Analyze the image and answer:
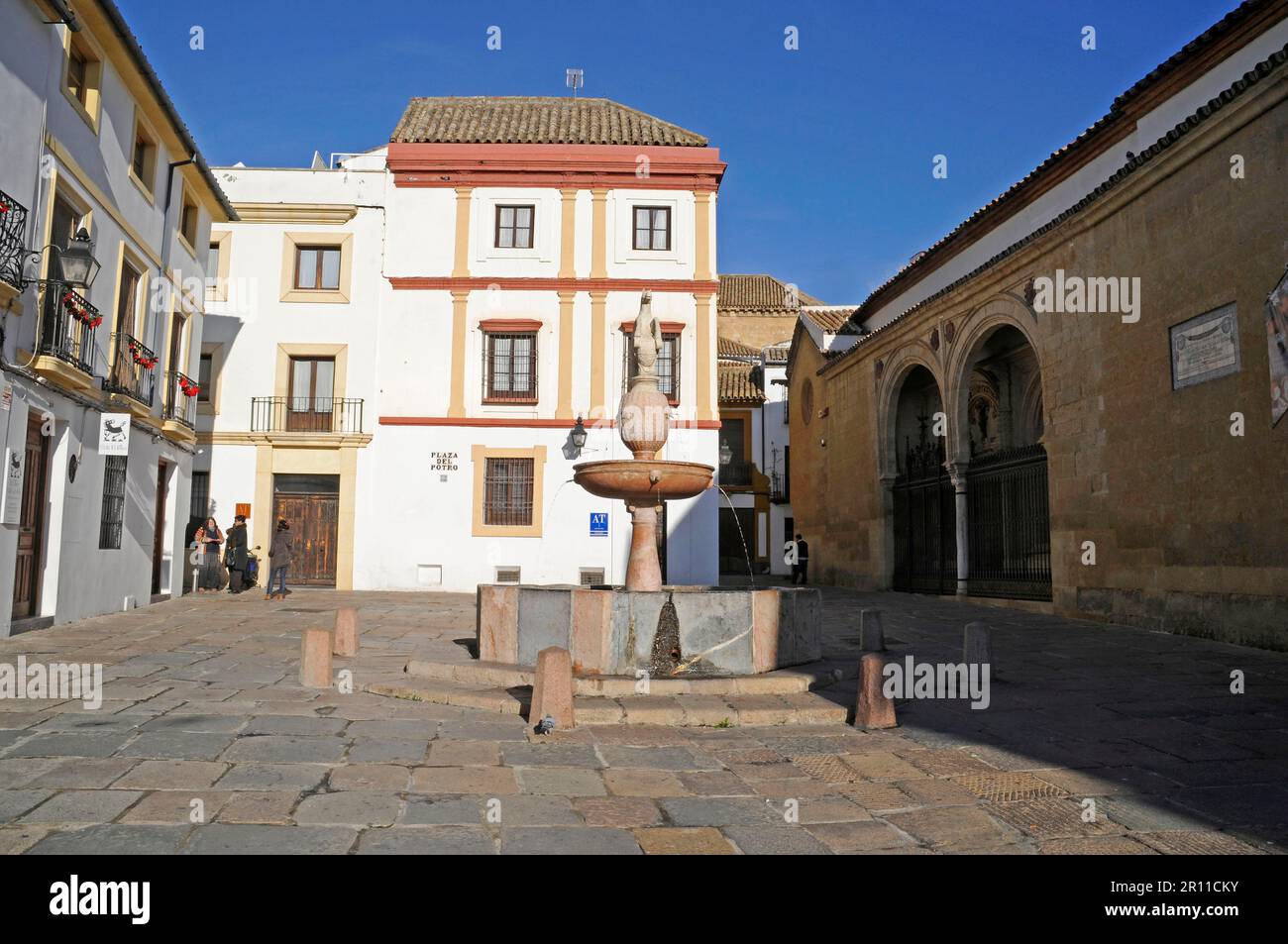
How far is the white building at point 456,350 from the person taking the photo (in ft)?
66.0

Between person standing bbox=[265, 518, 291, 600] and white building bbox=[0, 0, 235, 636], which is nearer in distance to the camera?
white building bbox=[0, 0, 235, 636]

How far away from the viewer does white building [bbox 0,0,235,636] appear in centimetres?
1047

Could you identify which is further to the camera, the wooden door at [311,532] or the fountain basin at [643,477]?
the wooden door at [311,532]

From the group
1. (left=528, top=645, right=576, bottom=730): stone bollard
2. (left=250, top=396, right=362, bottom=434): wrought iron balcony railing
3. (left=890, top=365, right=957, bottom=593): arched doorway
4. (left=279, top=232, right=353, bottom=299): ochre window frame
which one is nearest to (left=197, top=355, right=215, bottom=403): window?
(left=250, top=396, right=362, bottom=434): wrought iron balcony railing

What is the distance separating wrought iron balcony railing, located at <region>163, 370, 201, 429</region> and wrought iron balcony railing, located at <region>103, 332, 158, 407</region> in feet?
2.86

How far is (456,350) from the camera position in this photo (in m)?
20.6

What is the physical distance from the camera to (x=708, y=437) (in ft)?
66.8

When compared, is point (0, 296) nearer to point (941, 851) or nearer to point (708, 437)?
point (941, 851)

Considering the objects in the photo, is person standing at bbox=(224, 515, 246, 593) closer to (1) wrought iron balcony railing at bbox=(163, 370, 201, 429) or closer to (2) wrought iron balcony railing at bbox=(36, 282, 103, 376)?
(1) wrought iron balcony railing at bbox=(163, 370, 201, 429)

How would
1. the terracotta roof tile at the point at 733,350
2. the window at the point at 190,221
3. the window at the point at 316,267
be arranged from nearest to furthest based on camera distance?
the window at the point at 190,221 < the window at the point at 316,267 < the terracotta roof tile at the point at 733,350

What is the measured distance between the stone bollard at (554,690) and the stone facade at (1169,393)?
7.72 metres

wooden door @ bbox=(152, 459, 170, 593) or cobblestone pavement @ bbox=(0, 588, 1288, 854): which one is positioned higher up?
wooden door @ bbox=(152, 459, 170, 593)

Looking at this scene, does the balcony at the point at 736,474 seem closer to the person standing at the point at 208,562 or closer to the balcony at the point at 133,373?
the person standing at the point at 208,562

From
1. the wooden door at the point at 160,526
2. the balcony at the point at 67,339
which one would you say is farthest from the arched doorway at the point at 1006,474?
the wooden door at the point at 160,526
